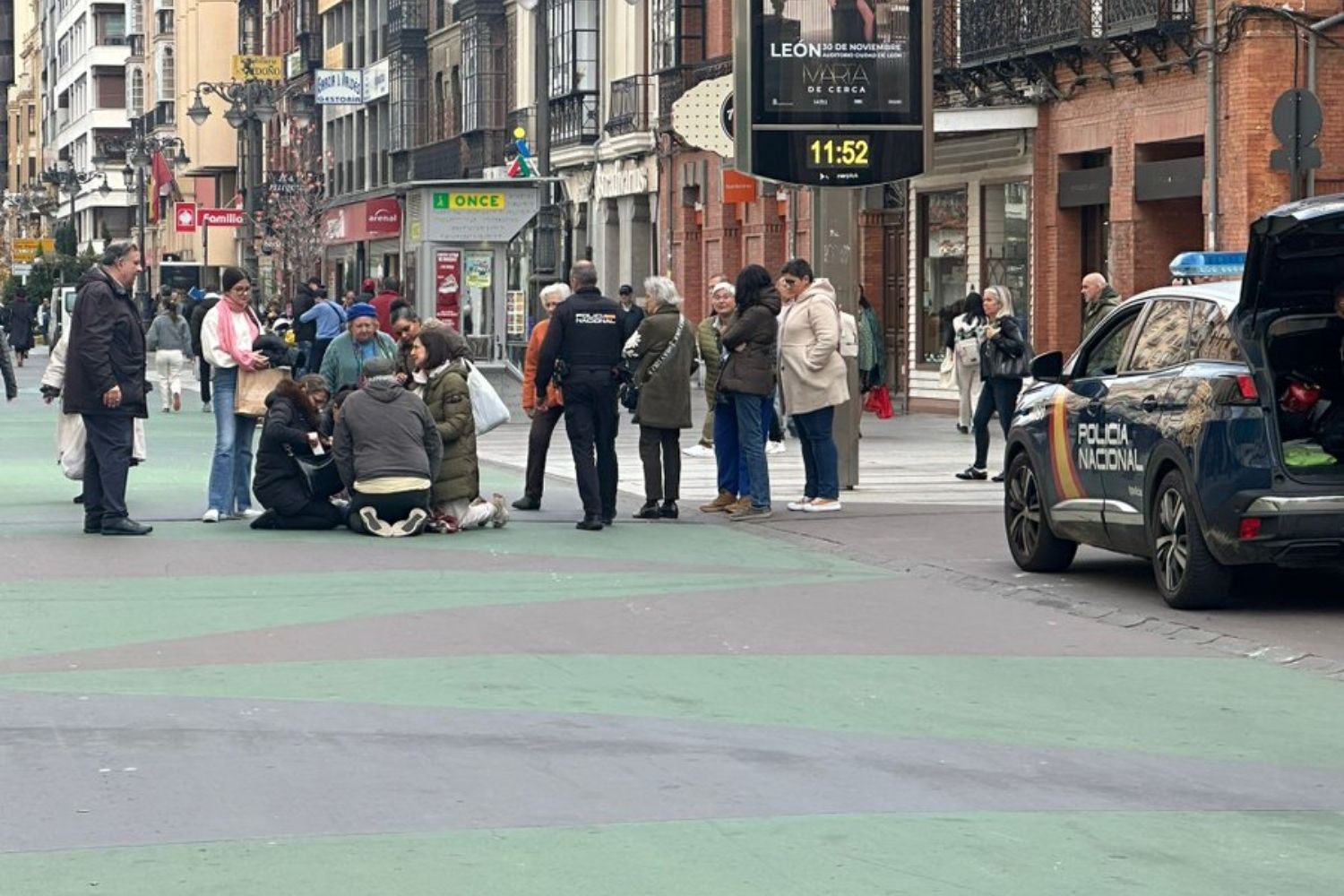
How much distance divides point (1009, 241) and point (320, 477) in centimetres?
1907

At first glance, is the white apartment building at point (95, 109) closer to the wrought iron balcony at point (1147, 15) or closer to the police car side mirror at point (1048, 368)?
the wrought iron balcony at point (1147, 15)

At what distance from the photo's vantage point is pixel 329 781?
8.61 m

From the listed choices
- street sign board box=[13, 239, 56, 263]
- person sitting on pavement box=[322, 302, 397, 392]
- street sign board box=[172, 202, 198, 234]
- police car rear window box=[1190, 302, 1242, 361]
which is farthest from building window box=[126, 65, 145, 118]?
police car rear window box=[1190, 302, 1242, 361]

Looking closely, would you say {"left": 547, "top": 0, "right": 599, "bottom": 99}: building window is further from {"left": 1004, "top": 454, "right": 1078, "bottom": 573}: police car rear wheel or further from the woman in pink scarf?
{"left": 1004, "top": 454, "right": 1078, "bottom": 573}: police car rear wheel

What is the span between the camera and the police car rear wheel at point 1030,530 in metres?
15.7

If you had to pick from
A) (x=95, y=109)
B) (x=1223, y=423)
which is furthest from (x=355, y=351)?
(x=95, y=109)

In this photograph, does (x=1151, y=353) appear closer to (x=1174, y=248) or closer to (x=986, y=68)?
(x=1174, y=248)

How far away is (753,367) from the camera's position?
1961cm

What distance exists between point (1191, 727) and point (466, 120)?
186ft

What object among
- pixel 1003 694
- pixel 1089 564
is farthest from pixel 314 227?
pixel 1003 694

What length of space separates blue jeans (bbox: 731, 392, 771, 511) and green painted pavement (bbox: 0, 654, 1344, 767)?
7668 millimetres

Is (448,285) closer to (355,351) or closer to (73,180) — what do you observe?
(355,351)

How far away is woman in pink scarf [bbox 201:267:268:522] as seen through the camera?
19297 millimetres

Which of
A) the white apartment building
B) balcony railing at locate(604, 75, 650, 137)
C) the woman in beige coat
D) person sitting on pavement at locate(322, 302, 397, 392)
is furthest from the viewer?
the white apartment building
